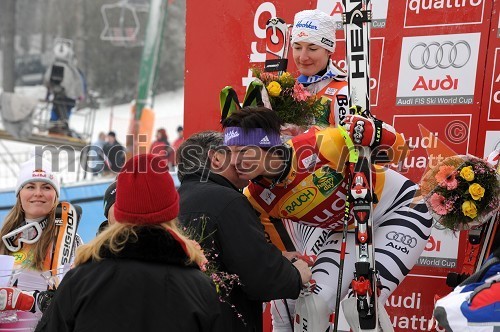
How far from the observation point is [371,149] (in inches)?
198

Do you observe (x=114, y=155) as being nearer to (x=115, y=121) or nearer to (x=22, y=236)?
(x=22, y=236)

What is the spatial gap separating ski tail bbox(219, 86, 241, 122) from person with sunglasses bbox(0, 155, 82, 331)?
1.22 m

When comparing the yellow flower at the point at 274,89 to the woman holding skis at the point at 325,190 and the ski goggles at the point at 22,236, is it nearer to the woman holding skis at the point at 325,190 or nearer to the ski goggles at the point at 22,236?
the woman holding skis at the point at 325,190

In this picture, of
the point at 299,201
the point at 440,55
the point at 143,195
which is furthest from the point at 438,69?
the point at 143,195

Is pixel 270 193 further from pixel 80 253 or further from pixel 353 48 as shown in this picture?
pixel 80 253

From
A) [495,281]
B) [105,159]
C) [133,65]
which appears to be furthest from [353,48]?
[133,65]

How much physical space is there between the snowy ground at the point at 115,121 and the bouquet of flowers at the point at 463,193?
20.1m

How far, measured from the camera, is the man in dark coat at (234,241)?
4.28m

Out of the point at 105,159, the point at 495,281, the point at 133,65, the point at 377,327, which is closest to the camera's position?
the point at 495,281

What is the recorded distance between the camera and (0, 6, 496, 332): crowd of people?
3195 mm

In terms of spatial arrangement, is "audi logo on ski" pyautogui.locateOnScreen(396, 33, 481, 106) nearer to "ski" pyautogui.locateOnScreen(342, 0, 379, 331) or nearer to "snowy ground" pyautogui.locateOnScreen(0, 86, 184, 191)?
"ski" pyautogui.locateOnScreen(342, 0, 379, 331)

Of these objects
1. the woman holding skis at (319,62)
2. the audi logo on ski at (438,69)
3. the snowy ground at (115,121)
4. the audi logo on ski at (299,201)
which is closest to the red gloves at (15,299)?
the audi logo on ski at (299,201)

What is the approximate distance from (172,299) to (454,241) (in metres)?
3.65

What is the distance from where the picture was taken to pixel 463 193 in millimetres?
4723
